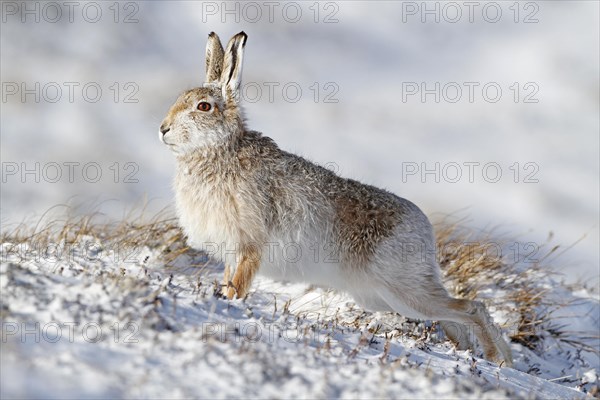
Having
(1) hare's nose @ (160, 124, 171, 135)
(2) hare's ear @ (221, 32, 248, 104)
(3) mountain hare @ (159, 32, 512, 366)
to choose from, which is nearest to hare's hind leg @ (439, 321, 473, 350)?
(3) mountain hare @ (159, 32, 512, 366)

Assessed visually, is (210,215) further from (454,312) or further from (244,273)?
(454,312)

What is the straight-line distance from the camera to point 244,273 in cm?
601

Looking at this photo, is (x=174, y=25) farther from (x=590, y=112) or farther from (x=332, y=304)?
(x=332, y=304)

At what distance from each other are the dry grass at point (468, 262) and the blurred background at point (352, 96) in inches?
254

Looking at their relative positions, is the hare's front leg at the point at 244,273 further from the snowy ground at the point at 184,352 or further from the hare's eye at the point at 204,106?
the hare's eye at the point at 204,106

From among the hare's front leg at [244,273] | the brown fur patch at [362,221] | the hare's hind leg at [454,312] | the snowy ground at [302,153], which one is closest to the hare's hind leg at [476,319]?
the hare's hind leg at [454,312]

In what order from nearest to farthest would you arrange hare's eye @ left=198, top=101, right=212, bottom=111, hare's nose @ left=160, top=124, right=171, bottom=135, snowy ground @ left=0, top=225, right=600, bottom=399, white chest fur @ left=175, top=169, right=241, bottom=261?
1. snowy ground @ left=0, top=225, right=600, bottom=399
2. white chest fur @ left=175, top=169, right=241, bottom=261
3. hare's nose @ left=160, top=124, right=171, bottom=135
4. hare's eye @ left=198, top=101, right=212, bottom=111

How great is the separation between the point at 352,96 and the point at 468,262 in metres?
14.9

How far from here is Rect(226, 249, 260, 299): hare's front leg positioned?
19.4ft

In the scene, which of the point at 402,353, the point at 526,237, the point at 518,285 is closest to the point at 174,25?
the point at 526,237

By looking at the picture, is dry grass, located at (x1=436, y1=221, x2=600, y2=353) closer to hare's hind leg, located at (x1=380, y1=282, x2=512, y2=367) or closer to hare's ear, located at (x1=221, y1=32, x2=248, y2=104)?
hare's hind leg, located at (x1=380, y1=282, x2=512, y2=367)

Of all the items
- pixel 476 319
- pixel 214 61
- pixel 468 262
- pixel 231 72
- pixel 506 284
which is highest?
pixel 214 61

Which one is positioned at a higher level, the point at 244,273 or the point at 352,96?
the point at 352,96

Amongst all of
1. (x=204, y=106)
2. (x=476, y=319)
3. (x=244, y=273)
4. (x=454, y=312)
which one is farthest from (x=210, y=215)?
(x=476, y=319)
